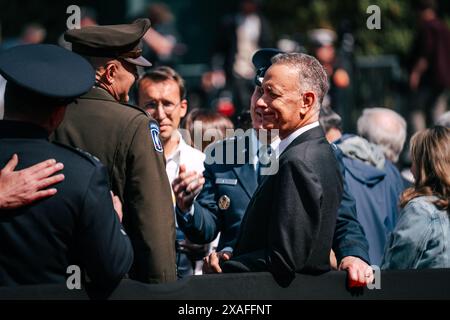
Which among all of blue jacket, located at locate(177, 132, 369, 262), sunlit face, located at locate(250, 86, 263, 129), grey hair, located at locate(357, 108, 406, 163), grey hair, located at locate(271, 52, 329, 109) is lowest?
grey hair, located at locate(357, 108, 406, 163)

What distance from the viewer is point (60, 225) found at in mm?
3631

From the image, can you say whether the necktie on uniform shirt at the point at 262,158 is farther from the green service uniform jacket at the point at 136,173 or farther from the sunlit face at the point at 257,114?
the green service uniform jacket at the point at 136,173

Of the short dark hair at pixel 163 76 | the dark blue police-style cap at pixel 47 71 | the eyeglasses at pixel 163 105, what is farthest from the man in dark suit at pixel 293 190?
the short dark hair at pixel 163 76

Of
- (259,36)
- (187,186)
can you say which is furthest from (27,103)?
(259,36)

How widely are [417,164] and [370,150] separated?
50.7 inches

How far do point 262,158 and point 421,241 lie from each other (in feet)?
3.01

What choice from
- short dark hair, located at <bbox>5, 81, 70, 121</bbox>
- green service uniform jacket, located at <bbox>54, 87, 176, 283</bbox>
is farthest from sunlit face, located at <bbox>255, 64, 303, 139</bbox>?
short dark hair, located at <bbox>5, 81, 70, 121</bbox>

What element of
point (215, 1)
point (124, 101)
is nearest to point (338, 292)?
point (124, 101)

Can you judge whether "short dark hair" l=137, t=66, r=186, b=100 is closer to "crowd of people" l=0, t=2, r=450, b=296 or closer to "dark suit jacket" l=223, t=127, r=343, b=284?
"crowd of people" l=0, t=2, r=450, b=296

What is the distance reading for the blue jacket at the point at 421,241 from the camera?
4.78 m

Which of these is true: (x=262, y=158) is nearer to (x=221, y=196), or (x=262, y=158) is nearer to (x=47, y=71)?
(x=221, y=196)

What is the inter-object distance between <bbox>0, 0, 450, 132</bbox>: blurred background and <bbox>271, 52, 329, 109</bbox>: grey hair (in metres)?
6.24

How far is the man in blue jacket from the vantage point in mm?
4441
